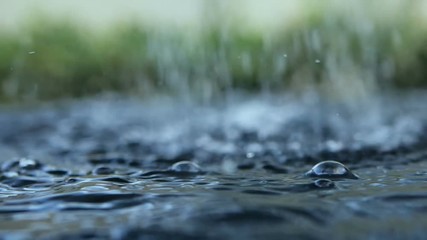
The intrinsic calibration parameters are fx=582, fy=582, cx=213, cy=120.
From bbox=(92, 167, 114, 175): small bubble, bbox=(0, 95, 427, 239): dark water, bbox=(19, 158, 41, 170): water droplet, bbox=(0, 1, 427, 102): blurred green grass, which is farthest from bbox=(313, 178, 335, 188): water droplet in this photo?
bbox=(0, 1, 427, 102): blurred green grass

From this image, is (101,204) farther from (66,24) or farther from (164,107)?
(66,24)

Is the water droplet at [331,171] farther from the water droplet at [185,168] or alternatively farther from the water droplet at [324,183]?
the water droplet at [185,168]

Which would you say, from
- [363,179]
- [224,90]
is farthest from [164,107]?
[363,179]

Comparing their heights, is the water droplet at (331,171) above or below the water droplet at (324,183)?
above

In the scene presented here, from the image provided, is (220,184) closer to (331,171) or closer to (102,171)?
(331,171)

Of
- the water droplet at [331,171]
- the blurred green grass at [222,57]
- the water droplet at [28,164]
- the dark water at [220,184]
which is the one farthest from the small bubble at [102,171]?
the blurred green grass at [222,57]

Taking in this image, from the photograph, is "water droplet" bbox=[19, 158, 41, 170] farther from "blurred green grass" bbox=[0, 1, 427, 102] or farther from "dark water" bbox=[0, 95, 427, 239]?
"blurred green grass" bbox=[0, 1, 427, 102]
